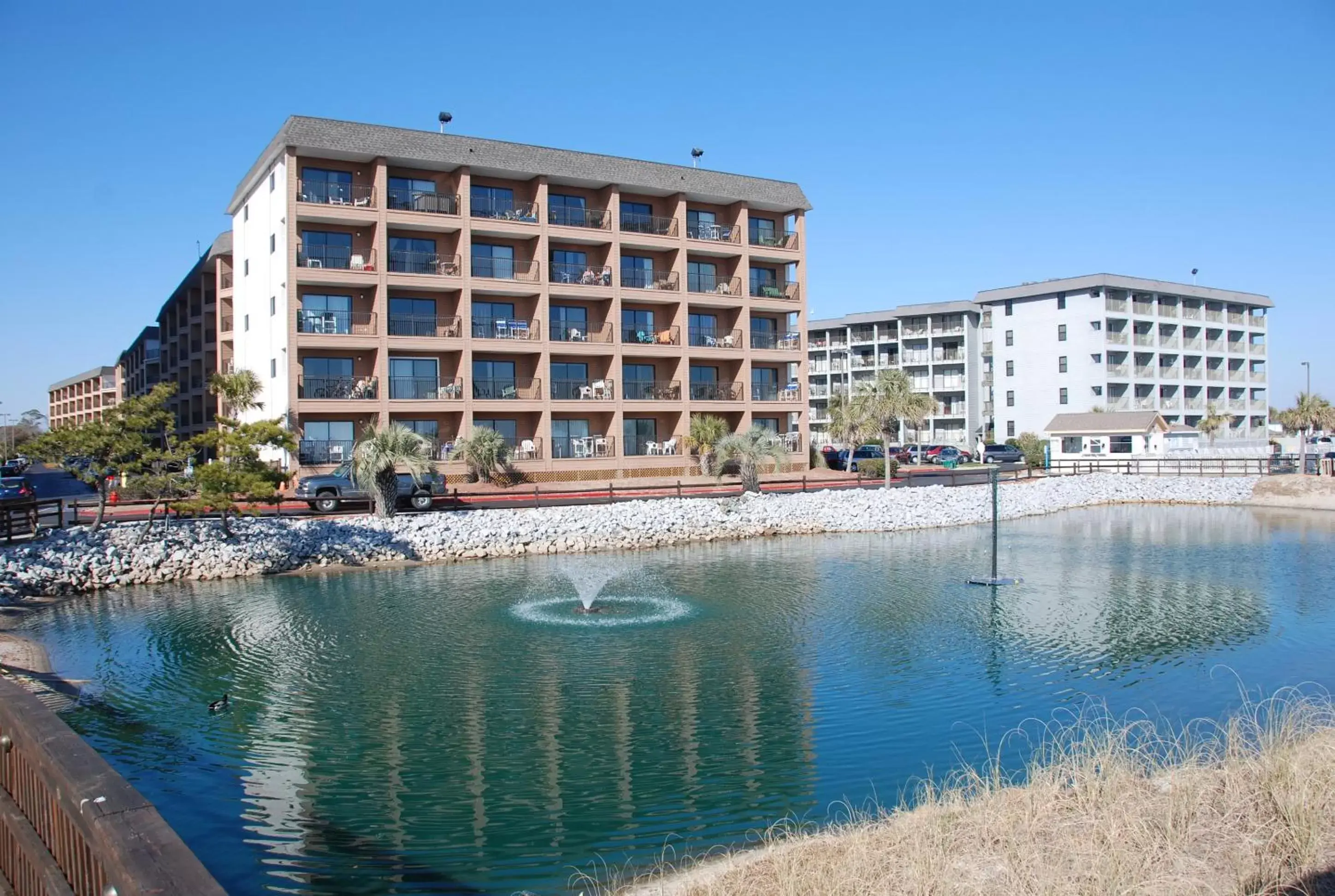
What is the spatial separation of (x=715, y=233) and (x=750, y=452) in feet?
63.6

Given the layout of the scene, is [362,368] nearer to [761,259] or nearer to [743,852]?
[761,259]

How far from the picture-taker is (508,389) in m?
50.7

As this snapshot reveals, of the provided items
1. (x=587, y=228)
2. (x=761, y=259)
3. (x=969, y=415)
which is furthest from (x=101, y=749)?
(x=969, y=415)

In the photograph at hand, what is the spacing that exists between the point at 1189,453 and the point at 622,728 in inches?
2675

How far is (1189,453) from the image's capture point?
6919 cm

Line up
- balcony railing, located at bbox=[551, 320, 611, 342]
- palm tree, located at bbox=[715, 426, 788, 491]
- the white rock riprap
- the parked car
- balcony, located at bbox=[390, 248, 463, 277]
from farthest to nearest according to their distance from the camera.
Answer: the parked car < balcony railing, located at bbox=[551, 320, 611, 342] < balcony, located at bbox=[390, 248, 463, 277] < palm tree, located at bbox=[715, 426, 788, 491] < the white rock riprap

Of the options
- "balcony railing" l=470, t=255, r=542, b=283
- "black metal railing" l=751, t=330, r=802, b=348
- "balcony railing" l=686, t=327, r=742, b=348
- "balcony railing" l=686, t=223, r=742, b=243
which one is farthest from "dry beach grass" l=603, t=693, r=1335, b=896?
"black metal railing" l=751, t=330, r=802, b=348

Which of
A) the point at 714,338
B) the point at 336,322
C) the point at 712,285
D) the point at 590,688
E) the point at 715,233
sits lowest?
the point at 590,688

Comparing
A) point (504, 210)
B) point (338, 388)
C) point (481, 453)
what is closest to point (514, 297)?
point (504, 210)

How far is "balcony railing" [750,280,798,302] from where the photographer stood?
59.0 m

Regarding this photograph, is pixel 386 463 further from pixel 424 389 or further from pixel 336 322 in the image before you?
pixel 336 322

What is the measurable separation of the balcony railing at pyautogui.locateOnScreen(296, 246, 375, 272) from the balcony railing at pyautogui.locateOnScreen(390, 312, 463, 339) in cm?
295

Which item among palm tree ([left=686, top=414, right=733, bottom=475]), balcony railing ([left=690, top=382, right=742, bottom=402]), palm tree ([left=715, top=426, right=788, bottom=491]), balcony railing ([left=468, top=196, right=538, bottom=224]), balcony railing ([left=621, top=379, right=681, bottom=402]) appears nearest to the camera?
palm tree ([left=715, top=426, right=788, bottom=491])

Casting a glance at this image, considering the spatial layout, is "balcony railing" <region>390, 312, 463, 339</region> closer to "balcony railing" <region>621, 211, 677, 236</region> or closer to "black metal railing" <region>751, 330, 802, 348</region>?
"balcony railing" <region>621, 211, 677, 236</region>
